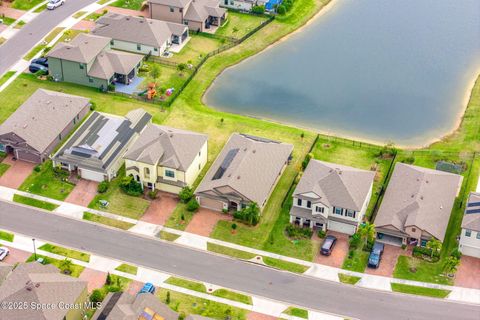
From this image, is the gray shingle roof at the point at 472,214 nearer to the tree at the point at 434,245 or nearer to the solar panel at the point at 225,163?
the tree at the point at 434,245

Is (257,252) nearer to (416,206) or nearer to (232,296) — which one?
(232,296)

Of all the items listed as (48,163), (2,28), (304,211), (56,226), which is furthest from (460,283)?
(2,28)

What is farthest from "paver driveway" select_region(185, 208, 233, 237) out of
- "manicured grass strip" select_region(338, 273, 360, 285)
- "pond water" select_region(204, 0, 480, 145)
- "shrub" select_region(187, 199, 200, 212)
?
"pond water" select_region(204, 0, 480, 145)

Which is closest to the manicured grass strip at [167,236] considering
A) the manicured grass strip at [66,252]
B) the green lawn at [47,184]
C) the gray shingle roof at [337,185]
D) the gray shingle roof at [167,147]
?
the gray shingle roof at [167,147]

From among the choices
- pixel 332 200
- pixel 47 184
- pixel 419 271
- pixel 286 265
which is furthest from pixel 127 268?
pixel 419 271

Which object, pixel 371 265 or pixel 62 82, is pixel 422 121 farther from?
pixel 62 82
